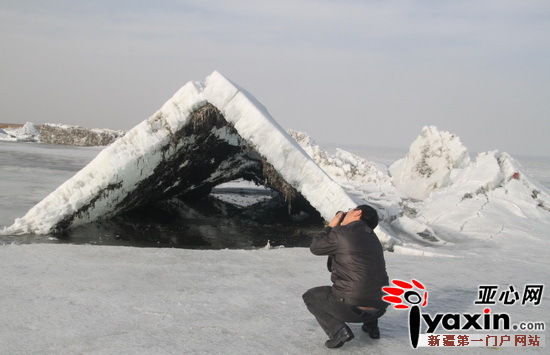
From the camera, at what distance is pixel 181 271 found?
4281mm

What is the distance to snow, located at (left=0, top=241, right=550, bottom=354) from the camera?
8.87 ft

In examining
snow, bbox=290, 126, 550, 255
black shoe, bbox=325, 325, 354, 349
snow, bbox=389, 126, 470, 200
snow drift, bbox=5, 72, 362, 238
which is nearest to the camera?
black shoe, bbox=325, 325, 354, 349

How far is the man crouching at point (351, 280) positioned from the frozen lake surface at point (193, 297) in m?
0.19

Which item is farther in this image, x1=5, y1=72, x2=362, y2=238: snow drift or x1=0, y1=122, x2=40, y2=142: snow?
x1=0, y1=122, x2=40, y2=142: snow

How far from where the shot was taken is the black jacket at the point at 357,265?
8.83 ft

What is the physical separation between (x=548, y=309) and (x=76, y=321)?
3611 millimetres

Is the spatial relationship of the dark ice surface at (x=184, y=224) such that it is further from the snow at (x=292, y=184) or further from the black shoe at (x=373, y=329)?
the black shoe at (x=373, y=329)

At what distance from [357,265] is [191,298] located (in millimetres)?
1439

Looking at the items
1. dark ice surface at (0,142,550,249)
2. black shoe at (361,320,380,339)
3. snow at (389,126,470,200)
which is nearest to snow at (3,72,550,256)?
dark ice surface at (0,142,550,249)

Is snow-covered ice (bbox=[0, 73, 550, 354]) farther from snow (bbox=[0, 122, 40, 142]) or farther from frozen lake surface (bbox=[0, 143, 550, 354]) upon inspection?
snow (bbox=[0, 122, 40, 142])

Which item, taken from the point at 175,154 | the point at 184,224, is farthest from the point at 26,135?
the point at 175,154

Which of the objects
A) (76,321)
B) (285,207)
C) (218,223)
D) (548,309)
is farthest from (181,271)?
(285,207)

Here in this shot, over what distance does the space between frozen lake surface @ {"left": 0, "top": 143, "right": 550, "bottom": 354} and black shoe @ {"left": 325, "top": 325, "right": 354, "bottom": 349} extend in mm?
88

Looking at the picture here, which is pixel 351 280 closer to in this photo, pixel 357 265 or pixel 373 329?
pixel 357 265
